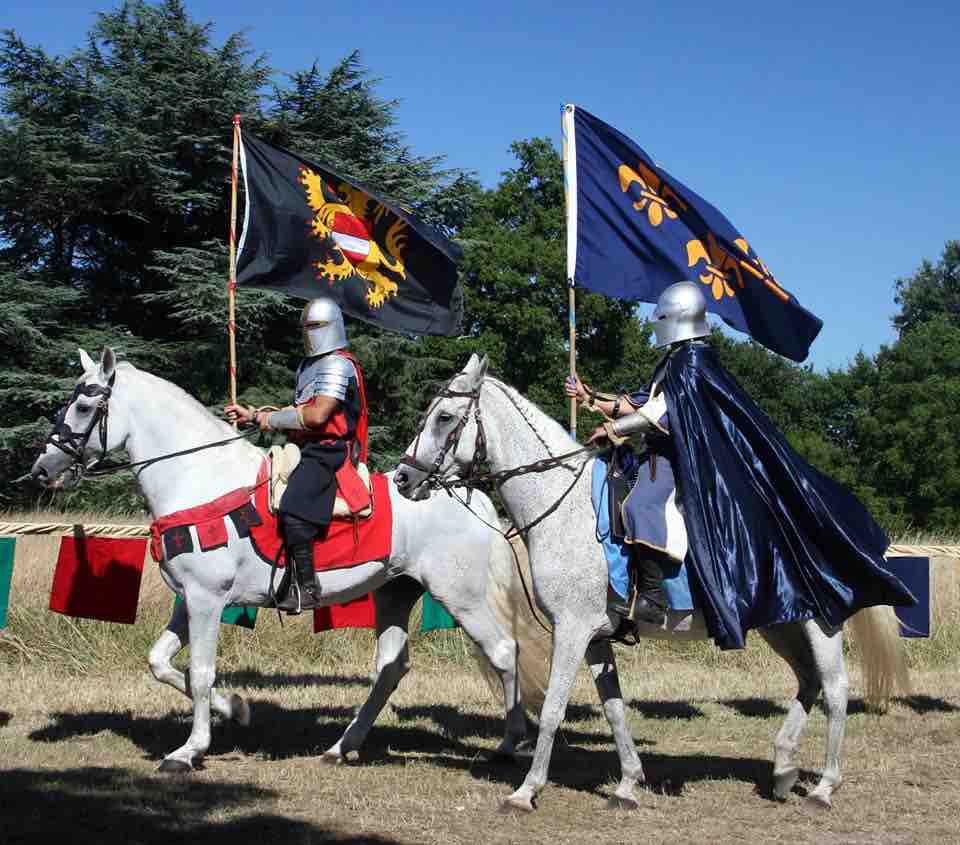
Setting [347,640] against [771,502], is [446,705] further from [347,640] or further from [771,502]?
[771,502]

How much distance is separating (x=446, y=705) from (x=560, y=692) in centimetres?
385

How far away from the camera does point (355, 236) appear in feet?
31.1

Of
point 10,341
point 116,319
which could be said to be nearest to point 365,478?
point 10,341

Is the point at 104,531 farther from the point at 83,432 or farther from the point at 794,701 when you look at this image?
the point at 794,701

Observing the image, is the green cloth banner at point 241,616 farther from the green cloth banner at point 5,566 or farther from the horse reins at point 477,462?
the horse reins at point 477,462

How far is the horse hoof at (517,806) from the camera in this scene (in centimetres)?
631

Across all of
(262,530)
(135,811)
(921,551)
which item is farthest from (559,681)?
(921,551)

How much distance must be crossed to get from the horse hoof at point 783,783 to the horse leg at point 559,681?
55.2 inches

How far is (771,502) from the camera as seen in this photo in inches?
262

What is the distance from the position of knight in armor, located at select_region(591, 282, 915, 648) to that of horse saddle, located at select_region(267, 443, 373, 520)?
1.69m

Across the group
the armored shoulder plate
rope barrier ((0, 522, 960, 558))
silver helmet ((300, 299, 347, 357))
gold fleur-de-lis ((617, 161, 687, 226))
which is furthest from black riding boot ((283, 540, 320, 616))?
gold fleur-de-lis ((617, 161, 687, 226))

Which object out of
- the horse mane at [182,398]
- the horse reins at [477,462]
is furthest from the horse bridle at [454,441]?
the horse mane at [182,398]

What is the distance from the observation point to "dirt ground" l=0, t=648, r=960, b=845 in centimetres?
604

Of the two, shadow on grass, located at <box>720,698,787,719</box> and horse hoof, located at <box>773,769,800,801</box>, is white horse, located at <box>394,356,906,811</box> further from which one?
shadow on grass, located at <box>720,698,787,719</box>
